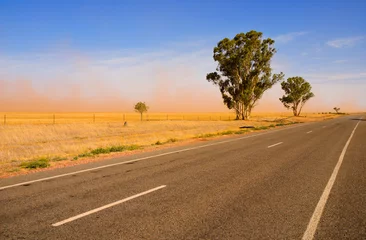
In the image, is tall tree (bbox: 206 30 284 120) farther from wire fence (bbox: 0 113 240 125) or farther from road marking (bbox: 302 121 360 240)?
road marking (bbox: 302 121 360 240)

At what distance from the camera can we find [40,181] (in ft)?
24.3

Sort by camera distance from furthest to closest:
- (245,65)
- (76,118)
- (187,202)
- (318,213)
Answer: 1. (76,118)
2. (245,65)
3. (187,202)
4. (318,213)

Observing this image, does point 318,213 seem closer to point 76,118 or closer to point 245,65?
point 245,65

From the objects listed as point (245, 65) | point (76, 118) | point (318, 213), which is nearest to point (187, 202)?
point (318, 213)

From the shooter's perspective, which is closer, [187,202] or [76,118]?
[187,202]

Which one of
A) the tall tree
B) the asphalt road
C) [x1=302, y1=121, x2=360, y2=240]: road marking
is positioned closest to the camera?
[x1=302, y1=121, x2=360, y2=240]: road marking

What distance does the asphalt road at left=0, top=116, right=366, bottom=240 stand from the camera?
4125 mm

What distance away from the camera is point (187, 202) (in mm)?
5438

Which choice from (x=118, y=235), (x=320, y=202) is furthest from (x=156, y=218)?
(x=320, y=202)

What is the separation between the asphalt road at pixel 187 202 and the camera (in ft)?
13.5

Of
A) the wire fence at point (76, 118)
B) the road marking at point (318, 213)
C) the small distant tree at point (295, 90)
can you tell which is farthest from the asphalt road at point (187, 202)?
the small distant tree at point (295, 90)

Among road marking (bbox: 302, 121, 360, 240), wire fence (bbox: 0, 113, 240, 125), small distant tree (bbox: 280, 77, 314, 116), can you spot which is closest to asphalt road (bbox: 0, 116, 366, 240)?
road marking (bbox: 302, 121, 360, 240)

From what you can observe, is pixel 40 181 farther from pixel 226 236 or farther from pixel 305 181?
pixel 305 181

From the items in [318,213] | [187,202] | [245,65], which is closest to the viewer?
[318,213]
